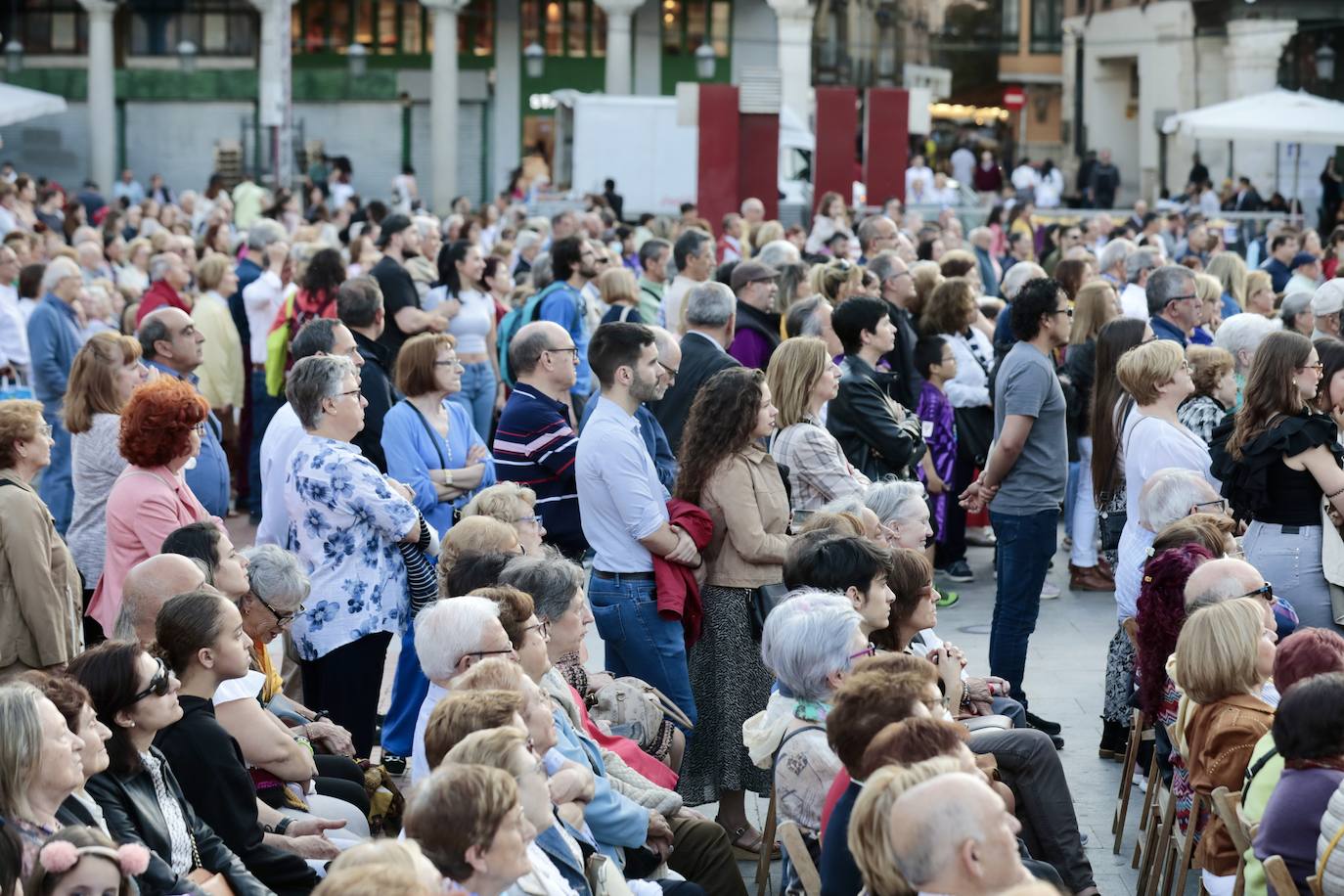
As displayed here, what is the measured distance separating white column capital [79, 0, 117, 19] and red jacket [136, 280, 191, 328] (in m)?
27.3

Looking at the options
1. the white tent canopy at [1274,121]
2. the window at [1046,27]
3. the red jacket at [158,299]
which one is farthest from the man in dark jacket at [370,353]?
the window at [1046,27]

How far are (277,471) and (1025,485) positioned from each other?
10.3 ft

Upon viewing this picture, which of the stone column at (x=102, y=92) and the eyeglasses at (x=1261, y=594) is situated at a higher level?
the stone column at (x=102, y=92)

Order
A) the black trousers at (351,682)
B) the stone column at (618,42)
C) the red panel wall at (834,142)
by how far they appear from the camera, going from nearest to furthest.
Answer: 1. the black trousers at (351,682)
2. the red panel wall at (834,142)
3. the stone column at (618,42)

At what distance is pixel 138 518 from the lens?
20.9ft

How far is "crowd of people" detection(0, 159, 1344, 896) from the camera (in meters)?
4.34

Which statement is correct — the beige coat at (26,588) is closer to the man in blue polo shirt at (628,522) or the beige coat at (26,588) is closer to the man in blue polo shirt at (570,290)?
the man in blue polo shirt at (628,522)

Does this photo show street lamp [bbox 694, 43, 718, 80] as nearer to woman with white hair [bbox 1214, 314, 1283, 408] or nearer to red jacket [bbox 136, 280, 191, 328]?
red jacket [bbox 136, 280, 191, 328]

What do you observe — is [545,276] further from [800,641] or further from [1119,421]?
[800,641]

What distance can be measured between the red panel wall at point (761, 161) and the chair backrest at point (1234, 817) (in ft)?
46.1

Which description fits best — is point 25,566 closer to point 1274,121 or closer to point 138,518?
point 138,518

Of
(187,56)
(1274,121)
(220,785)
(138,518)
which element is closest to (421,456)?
(138,518)

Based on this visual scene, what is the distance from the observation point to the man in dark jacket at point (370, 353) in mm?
8353

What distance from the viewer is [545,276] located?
11.7 metres
